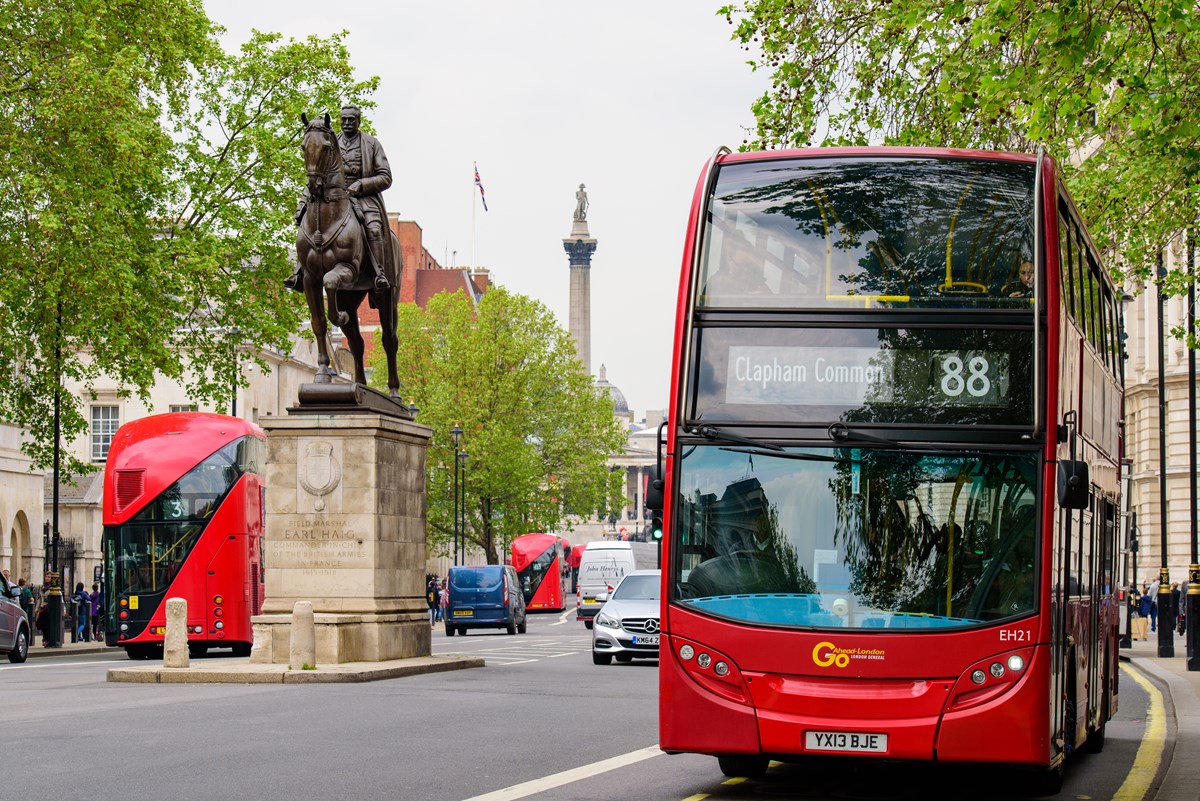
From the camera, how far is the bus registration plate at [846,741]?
32.8 ft

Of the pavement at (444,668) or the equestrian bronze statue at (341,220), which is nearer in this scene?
the pavement at (444,668)

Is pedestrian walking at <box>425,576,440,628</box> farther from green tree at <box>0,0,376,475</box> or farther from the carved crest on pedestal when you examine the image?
the carved crest on pedestal

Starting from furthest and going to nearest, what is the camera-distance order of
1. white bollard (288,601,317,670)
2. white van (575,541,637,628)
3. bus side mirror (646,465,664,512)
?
white van (575,541,637,628)
white bollard (288,601,317,670)
bus side mirror (646,465,664,512)

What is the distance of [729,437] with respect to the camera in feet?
34.4

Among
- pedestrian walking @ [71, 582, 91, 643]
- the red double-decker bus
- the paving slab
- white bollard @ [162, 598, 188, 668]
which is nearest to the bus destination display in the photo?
the paving slab

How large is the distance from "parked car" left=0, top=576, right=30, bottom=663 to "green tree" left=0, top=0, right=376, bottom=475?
6808 millimetres

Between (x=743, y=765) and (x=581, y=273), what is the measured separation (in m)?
130

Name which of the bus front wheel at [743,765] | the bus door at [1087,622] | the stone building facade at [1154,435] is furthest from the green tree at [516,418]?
the bus front wheel at [743,765]

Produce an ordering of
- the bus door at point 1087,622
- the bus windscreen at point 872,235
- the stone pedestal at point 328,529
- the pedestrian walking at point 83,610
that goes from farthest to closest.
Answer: the pedestrian walking at point 83,610
the stone pedestal at point 328,529
the bus door at point 1087,622
the bus windscreen at point 872,235

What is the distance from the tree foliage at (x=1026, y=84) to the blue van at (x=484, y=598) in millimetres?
26322

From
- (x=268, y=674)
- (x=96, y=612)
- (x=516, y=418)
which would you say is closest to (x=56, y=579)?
(x=96, y=612)

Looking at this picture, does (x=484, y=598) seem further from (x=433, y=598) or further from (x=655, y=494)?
(x=655, y=494)

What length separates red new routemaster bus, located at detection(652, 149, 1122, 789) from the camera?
10.0m

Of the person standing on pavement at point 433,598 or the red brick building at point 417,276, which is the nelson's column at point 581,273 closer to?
the red brick building at point 417,276
